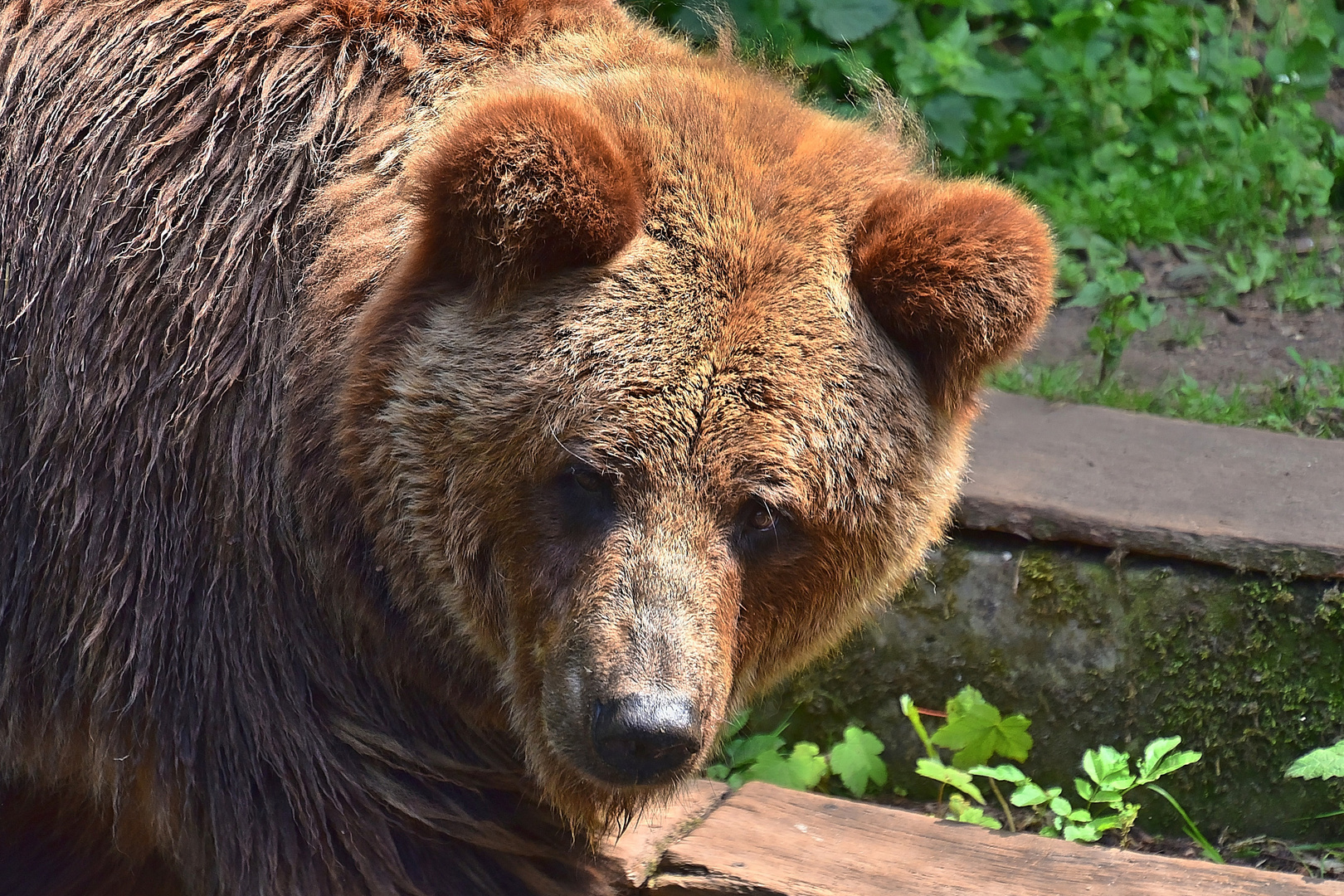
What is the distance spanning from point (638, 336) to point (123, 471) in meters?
1.29

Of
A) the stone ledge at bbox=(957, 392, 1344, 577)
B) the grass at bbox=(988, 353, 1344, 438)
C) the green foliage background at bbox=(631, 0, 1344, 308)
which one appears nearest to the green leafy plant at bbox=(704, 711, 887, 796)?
the stone ledge at bbox=(957, 392, 1344, 577)

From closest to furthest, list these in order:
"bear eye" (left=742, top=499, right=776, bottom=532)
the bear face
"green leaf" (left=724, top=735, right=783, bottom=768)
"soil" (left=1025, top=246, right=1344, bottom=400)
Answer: the bear face, "bear eye" (left=742, top=499, right=776, bottom=532), "green leaf" (left=724, top=735, right=783, bottom=768), "soil" (left=1025, top=246, right=1344, bottom=400)

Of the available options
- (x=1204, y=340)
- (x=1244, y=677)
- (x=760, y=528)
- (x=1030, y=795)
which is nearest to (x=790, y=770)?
(x=1030, y=795)

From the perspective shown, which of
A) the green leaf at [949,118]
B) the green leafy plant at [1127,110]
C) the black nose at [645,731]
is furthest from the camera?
the green leaf at [949,118]

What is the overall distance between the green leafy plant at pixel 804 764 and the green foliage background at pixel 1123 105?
2.93 m

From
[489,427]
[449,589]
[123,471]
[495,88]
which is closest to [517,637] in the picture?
[449,589]

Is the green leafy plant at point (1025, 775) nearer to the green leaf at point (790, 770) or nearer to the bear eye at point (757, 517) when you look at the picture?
the green leaf at point (790, 770)

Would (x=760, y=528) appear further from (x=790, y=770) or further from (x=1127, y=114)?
(x=1127, y=114)

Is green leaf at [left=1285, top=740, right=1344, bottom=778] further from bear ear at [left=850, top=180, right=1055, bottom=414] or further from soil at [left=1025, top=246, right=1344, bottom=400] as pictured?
soil at [left=1025, top=246, right=1344, bottom=400]

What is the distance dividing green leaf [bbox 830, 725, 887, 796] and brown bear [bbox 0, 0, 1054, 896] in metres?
1.08

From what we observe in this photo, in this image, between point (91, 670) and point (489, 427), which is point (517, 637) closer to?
point (489, 427)

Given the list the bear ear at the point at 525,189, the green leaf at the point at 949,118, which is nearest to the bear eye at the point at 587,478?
the bear ear at the point at 525,189

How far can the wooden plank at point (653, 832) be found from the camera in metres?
3.75

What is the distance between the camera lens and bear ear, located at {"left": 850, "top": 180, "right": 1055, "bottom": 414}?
304cm
